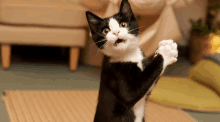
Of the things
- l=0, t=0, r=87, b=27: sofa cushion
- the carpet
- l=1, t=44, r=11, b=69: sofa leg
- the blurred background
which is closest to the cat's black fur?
the carpet

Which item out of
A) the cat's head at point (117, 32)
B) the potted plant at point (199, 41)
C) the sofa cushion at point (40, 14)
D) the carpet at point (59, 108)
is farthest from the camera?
the potted plant at point (199, 41)

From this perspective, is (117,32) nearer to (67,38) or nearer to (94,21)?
(94,21)

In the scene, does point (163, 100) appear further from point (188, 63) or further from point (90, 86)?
point (188, 63)

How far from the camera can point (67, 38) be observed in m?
1.84

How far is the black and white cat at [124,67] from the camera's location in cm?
71

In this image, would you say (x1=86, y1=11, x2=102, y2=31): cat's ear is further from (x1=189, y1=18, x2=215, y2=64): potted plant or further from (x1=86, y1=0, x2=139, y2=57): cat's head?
(x1=189, y1=18, x2=215, y2=64): potted plant

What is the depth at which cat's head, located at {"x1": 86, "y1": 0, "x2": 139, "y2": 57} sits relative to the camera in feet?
2.33

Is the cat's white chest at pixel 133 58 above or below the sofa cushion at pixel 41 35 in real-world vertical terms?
above

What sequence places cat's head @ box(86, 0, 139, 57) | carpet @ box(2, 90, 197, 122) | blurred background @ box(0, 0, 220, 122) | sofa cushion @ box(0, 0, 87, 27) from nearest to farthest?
1. cat's head @ box(86, 0, 139, 57)
2. carpet @ box(2, 90, 197, 122)
3. blurred background @ box(0, 0, 220, 122)
4. sofa cushion @ box(0, 0, 87, 27)

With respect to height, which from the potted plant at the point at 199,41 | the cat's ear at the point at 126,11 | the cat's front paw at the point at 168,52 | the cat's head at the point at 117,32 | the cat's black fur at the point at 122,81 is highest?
the cat's ear at the point at 126,11

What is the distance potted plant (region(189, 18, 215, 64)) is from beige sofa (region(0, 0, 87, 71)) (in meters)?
1.02

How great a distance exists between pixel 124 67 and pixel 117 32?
105 mm

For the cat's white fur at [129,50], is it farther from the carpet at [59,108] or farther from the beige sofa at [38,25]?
the beige sofa at [38,25]

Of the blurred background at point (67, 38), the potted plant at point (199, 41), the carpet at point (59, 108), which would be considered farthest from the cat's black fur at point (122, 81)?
the potted plant at point (199, 41)
